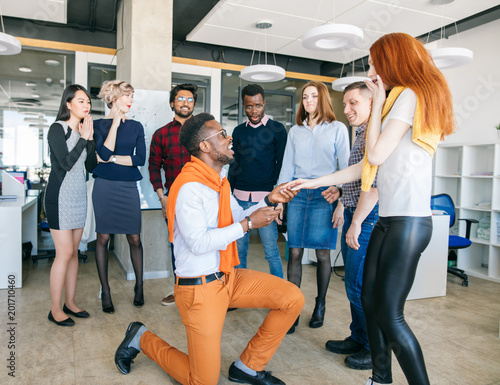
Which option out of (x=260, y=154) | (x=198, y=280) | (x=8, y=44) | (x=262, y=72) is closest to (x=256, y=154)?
(x=260, y=154)

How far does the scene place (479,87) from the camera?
17.3 feet

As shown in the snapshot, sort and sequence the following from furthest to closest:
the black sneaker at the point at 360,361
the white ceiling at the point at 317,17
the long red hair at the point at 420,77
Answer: the white ceiling at the point at 317,17
the black sneaker at the point at 360,361
the long red hair at the point at 420,77

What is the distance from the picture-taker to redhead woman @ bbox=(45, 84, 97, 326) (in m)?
2.61

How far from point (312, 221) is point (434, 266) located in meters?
1.68

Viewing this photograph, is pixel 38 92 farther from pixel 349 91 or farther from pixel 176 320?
pixel 349 91

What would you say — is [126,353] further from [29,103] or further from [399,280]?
[29,103]

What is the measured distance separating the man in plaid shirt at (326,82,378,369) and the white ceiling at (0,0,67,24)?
4.33 meters

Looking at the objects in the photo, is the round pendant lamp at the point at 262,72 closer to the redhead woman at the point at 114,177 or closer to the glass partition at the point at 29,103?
the redhead woman at the point at 114,177

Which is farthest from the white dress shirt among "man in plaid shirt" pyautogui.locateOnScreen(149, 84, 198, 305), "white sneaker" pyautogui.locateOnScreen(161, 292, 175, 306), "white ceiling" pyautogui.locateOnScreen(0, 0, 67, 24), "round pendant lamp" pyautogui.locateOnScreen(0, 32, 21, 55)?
"white ceiling" pyautogui.locateOnScreen(0, 0, 67, 24)

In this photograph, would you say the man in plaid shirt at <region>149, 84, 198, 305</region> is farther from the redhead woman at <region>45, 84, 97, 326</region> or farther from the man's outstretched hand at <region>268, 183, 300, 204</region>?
the man's outstretched hand at <region>268, 183, 300, 204</region>

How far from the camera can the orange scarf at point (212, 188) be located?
183 cm

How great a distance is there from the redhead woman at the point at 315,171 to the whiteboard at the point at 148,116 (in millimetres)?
1760

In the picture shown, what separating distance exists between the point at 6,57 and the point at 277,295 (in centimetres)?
595

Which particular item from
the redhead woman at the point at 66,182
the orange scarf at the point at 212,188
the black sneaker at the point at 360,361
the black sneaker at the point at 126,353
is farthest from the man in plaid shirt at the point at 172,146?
the black sneaker at the point at 360,361
